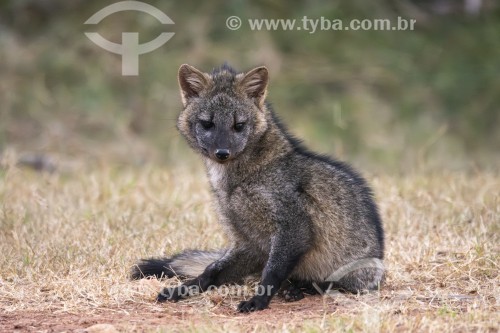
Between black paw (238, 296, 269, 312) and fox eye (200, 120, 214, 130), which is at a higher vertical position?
fox eye (200, 120, 214, 130)

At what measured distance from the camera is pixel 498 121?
43.8ft

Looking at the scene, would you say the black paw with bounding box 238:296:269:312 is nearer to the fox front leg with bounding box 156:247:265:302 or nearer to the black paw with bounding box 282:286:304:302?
the black paw with bounding box 282:286:304:302

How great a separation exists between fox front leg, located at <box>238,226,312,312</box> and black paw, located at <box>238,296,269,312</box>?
28 mm

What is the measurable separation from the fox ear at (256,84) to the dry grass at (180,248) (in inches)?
52.4

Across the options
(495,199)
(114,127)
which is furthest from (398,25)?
(495,199)

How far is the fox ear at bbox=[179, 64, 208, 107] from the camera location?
20.3ft

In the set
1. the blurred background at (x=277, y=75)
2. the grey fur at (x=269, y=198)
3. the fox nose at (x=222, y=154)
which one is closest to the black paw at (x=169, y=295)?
the grey fur at (x=269, y=198)

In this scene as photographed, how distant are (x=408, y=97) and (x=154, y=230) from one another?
292 inches

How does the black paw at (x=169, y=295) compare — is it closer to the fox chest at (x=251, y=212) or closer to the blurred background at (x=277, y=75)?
the fox chest at (x=251, y=212)

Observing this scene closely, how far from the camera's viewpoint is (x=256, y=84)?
6.16 meters

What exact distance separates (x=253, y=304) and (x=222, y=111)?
1280 millimetres

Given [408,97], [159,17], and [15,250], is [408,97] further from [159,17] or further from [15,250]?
[15,250]
